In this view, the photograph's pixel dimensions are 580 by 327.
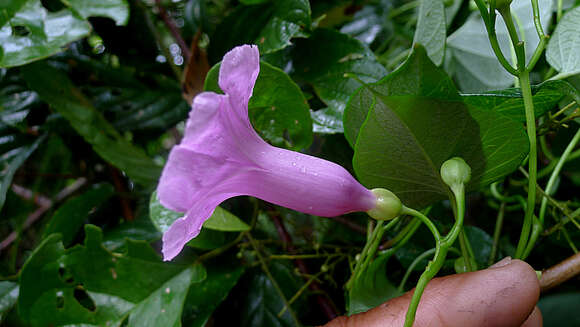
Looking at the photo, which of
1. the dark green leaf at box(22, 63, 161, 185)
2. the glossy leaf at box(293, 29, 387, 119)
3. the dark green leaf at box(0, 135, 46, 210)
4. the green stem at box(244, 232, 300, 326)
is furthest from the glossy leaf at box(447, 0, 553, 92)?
the dark green leaf at box(0, 135, 46, 210)

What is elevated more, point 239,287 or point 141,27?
point 141,27

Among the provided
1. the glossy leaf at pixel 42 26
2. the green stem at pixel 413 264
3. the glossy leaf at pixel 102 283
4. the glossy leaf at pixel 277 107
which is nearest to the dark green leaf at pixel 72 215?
the glossy leaf at pixel 102 283

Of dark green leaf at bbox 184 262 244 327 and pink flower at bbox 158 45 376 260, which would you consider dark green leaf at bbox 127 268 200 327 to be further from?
pink flower at bbox 158 45 376 260

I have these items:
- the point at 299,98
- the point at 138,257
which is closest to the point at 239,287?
the point at 138,257

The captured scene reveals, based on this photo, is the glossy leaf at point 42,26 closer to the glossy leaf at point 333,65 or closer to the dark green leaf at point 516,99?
the glossy leaf at point 333,65

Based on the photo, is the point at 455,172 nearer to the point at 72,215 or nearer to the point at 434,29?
the point at 434,29

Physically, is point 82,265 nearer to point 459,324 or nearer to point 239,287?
point 239,287

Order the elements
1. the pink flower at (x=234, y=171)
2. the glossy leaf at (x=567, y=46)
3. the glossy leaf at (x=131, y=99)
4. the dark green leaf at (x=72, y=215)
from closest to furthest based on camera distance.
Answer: the pink flower at (x=234, y=171) → the glossy leaf at (x=567, y=46) → the dark green leaf at (x=72, y=215) → the glossy leaf at (x=131, y=99)
